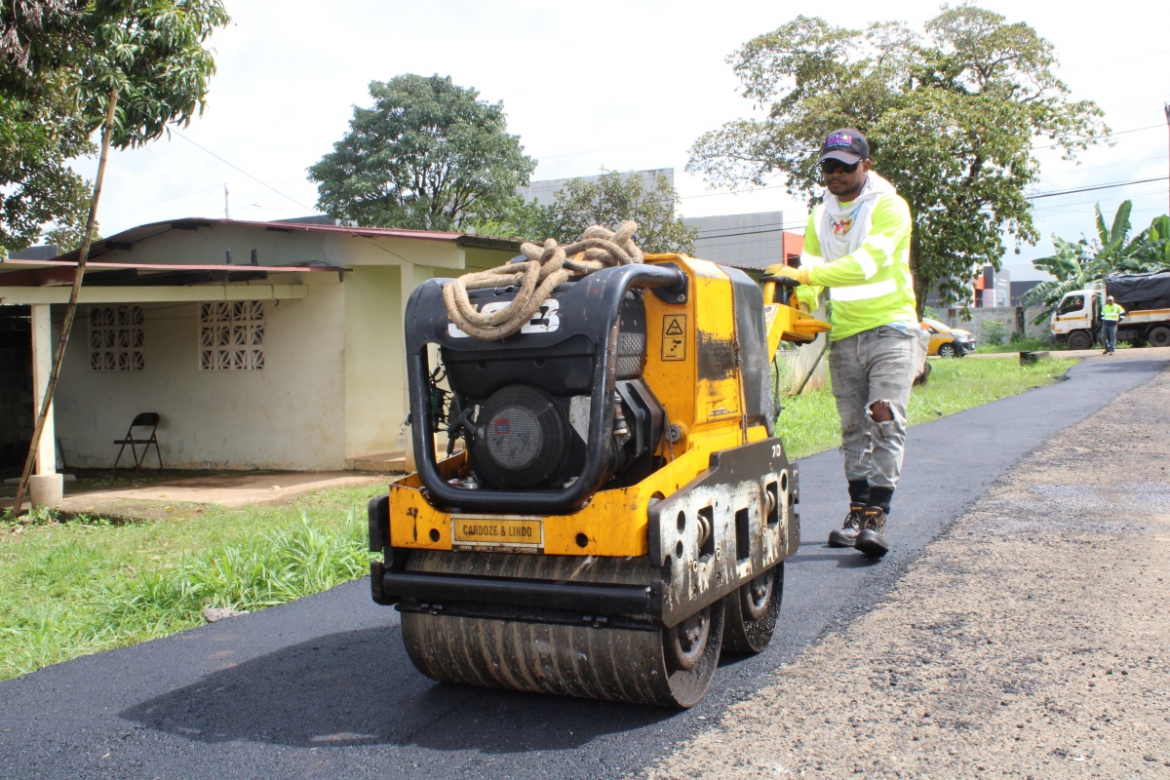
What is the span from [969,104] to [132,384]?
1640cm

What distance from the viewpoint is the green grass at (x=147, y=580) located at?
4723mm

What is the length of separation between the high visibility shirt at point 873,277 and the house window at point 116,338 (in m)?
11.5

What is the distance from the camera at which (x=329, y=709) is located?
10.6 ft

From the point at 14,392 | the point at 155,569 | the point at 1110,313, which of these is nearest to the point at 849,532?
the point at 155,569

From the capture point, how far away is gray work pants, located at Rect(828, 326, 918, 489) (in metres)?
4.88

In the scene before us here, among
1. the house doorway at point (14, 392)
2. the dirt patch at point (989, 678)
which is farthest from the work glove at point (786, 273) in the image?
the house doorway at point (14, 392)

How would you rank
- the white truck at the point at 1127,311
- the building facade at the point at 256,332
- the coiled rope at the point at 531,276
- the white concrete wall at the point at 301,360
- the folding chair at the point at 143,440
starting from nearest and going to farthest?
the coiled rope at the point at 531,276 < the building facade at the point at 256,332 < the white concrete wall at the point at 301,360 < the folding chair at the point at 143,440 < the white truck at the point at 1127,311

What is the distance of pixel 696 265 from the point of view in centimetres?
329

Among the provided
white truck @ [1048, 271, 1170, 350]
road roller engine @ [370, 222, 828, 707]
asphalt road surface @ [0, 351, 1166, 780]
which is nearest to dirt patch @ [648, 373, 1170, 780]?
asphalt road surface @ [0, 351, 1166, 780]

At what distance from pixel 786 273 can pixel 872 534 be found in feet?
4.48

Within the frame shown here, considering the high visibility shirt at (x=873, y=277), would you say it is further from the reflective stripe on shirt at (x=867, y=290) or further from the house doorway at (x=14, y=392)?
the house doorway at (x=14, y=392)

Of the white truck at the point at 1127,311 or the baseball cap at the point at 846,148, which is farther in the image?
the white truck at the point at 1127,311

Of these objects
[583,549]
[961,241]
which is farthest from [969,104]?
[583,549]

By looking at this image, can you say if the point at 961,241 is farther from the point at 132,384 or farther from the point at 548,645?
the point at 548,645
